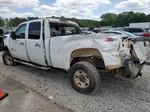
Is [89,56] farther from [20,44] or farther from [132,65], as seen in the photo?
[20,44]

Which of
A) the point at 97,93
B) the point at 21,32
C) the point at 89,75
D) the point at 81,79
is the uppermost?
the point at 21,32

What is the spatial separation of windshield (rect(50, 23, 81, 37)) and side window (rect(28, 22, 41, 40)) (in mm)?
411

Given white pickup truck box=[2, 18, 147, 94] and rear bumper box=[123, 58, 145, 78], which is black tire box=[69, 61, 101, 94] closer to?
white pickup truck box=[2, 18, 147, 94]

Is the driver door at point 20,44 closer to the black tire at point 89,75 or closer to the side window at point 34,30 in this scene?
the side window at point 34,30

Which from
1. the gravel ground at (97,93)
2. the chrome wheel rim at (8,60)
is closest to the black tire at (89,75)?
the gravel ground at (97,93)

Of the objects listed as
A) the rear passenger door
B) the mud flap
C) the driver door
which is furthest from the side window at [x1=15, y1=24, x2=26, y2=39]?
the mud flap

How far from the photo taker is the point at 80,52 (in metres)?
3.76

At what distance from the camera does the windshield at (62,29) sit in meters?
4.58

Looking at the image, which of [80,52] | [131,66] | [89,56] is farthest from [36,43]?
Result: [131,66]

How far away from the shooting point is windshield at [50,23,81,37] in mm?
4576

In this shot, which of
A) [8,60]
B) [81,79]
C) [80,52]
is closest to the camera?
[81,79]

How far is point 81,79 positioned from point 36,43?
1.84m

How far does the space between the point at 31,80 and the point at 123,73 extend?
273 centimetres

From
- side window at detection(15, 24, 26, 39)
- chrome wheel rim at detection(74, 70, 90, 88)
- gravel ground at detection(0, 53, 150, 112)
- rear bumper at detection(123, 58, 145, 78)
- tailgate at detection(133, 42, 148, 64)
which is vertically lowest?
gravel ground at detection(0, 53, 150, 112)
